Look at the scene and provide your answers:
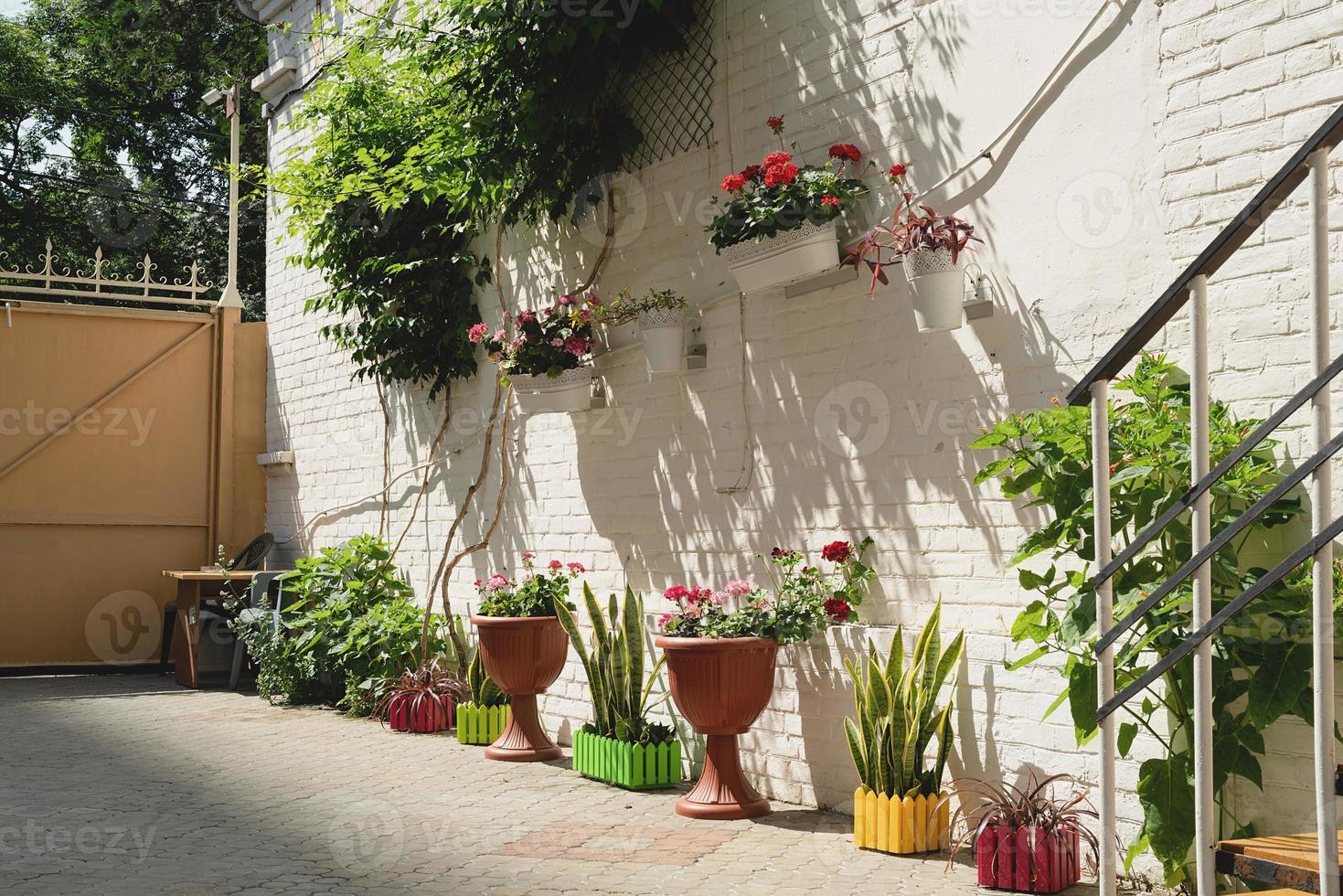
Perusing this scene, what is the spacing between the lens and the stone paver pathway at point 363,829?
3.66 m

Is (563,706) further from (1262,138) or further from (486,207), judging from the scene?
(1262,138)

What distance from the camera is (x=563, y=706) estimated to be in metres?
6.16

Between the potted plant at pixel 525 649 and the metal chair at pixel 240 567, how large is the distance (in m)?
3.83

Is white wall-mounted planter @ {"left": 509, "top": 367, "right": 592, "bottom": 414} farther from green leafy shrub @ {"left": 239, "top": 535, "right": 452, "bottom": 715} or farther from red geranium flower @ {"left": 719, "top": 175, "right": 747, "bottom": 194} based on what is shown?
green leafy shrub @ {"left": 239, "top": 535, "right": 452, "bottom": 715}

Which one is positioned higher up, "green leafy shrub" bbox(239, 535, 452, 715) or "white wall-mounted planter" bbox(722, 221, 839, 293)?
"white wall-mounted planter" bbox(722, 221, 839, 293)

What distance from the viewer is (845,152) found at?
14.7 feet

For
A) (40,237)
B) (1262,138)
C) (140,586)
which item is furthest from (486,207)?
(40,237)

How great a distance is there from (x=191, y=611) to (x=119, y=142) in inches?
433

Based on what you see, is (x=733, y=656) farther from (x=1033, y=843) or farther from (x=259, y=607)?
(x=259, y=607)

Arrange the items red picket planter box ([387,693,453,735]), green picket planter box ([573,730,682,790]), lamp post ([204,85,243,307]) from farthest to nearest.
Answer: lamp post ([204,85,243,307])
red picket planter box ([387,693,453,735])
green picket planter box ([573,730,682,790])

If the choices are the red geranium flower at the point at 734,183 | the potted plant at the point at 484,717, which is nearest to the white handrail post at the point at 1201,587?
the red geranium flower at the point at 734,183

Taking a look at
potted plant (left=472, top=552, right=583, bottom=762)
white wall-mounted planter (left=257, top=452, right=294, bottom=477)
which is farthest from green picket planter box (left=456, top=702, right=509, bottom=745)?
white wall-mounted planter (left=257, top=452, right=294, bottom=477)

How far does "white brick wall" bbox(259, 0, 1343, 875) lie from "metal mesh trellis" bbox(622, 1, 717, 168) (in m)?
0.09

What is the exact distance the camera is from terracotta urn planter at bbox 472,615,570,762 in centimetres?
556
